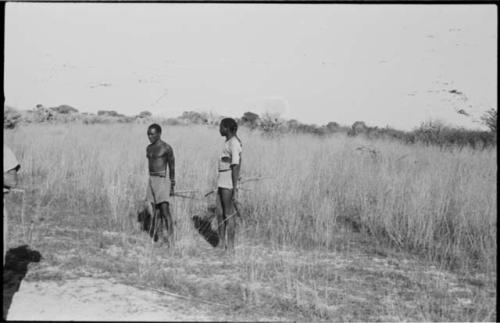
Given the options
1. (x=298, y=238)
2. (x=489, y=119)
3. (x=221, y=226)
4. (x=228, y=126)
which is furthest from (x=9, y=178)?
(x=489, y=119)

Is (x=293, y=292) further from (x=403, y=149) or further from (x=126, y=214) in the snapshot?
(x=403, y=149)

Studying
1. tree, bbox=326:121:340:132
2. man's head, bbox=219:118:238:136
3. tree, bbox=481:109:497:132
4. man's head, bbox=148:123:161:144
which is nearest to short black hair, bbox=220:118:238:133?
man's head, bbox=219:118:238:136

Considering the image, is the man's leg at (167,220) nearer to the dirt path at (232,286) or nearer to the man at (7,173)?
the dirt path at (232,286)

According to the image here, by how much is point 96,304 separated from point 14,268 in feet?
4.64

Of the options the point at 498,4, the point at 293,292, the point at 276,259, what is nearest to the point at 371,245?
the point at 276,259

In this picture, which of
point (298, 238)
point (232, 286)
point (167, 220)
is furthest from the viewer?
point (298, 238)

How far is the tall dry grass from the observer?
6395 millimetres

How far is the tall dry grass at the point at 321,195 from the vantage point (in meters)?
6.39

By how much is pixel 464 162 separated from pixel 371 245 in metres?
4.64

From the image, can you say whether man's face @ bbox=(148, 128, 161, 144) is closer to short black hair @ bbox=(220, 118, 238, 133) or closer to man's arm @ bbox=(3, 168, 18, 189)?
short black hair @ bbox=(220, 118, 238, 133)

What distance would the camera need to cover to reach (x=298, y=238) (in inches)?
254

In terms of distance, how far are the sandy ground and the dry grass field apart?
174mm

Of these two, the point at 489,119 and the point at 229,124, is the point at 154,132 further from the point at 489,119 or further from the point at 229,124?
the point at 489,119

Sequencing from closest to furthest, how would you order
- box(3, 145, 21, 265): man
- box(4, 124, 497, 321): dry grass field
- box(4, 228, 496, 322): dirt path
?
1. box(3, 145, 21, 265): man
2. box(4, 228, 496, 322): dirt path
3. box(4, 124, 497, 321): dry grass field
